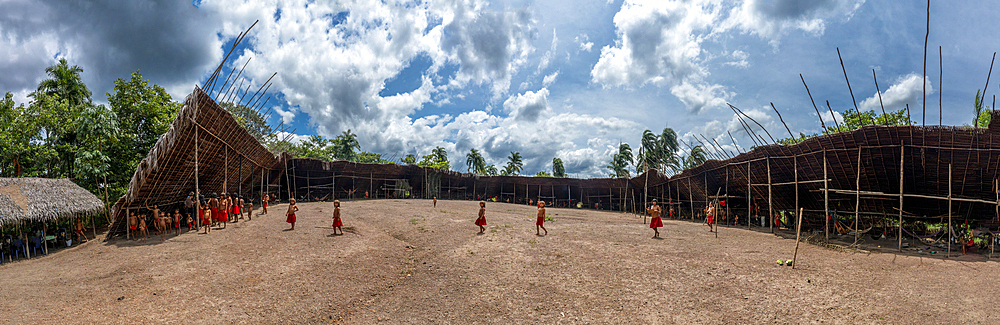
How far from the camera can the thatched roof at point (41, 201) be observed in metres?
11.9

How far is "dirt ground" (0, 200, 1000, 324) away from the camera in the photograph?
22.3 feet

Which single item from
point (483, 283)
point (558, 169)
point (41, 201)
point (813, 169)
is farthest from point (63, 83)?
point (558, 169)

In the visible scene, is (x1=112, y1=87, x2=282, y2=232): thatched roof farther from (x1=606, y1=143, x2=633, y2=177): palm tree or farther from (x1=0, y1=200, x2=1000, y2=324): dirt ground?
(x1=606, y1=143, x2=633, y2=177): palm tree

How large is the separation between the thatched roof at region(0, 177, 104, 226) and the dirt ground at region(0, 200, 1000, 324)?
1.59 meters

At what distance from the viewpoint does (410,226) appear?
49.4 ft

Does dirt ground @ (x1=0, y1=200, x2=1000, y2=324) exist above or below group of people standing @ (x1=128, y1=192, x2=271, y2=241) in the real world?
below

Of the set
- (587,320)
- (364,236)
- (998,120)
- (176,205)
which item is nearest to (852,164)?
(998,120)

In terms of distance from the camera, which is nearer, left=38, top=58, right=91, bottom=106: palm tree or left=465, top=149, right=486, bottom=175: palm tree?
left=38, top=58, right=91, bottom=106: palm tree

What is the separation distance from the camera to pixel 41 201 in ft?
42.1

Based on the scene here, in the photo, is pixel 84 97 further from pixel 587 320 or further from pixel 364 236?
pixel 587 320

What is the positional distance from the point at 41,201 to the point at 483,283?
16.3 m

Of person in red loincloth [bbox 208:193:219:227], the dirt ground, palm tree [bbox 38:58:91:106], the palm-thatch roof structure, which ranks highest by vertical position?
palm tree [bbox 38:58:91:106]

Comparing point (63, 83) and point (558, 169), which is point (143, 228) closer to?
point (63, 83)

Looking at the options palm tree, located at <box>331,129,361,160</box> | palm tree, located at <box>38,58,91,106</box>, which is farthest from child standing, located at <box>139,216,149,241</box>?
palm tree, located at <box>331,129,361,160</box>
